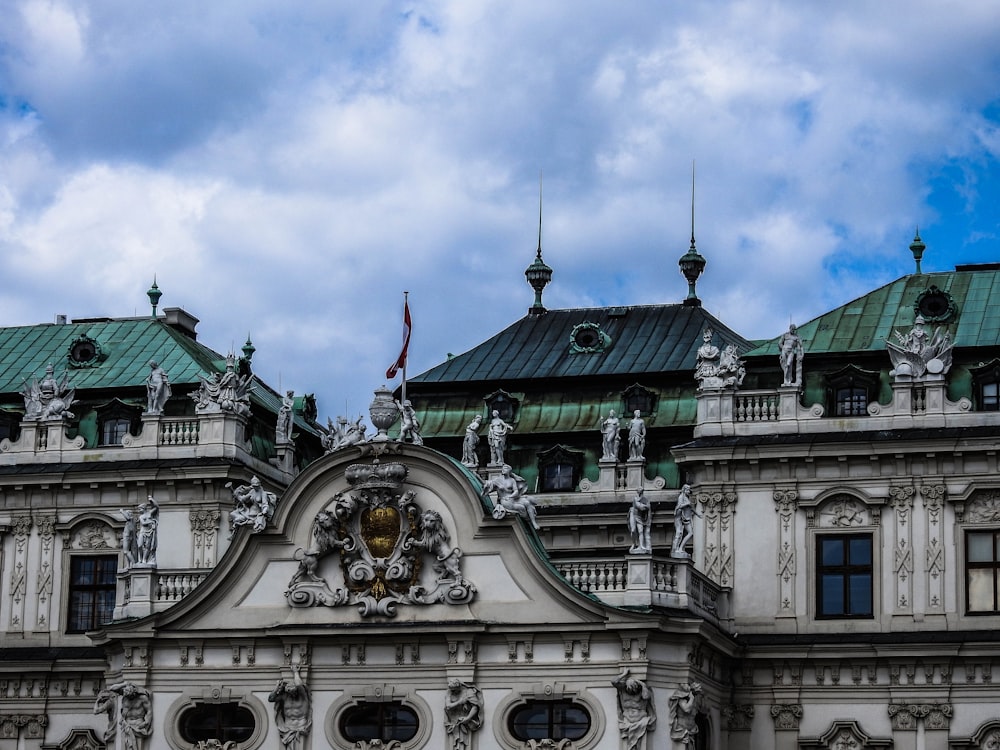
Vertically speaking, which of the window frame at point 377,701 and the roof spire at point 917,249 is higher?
the roof spire at point 917,249

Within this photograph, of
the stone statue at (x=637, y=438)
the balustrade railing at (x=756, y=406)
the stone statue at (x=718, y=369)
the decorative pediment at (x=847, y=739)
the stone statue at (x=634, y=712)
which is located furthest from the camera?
the stone statue at (x=637, y=438)

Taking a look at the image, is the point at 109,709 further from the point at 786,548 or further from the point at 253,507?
the point at 786,548

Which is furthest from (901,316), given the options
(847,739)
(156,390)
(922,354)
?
(156,390)

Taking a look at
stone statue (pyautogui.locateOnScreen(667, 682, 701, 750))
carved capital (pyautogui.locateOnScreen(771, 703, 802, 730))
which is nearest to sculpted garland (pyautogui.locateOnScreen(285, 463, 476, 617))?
stone statue (pyautogui.locateOnScreen(667, 682, 701, 750))

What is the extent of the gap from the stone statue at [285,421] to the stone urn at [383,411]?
9.46m

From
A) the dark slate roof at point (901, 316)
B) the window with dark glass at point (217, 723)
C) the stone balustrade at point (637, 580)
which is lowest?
the window with dark glass at point (217, 723)

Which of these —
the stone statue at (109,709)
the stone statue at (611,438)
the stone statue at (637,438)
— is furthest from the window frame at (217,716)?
the stone statue at (637,438)

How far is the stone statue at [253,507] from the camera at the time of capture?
5494cm

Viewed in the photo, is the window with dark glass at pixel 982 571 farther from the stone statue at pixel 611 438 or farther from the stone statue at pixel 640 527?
the stone statue at pixel 611 438

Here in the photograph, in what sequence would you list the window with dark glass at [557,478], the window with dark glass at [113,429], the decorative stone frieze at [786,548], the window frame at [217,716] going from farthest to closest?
1. the window with dark glass at [113,429]
2. the window with dark glass at [557,478]
3. the decorative stone frieze at [786,548]
4. the window frame at [217,716]

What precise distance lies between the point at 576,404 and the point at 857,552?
9.53m

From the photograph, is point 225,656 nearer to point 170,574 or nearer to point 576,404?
point 170,574

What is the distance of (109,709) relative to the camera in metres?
56.0

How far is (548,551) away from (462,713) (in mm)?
8223
